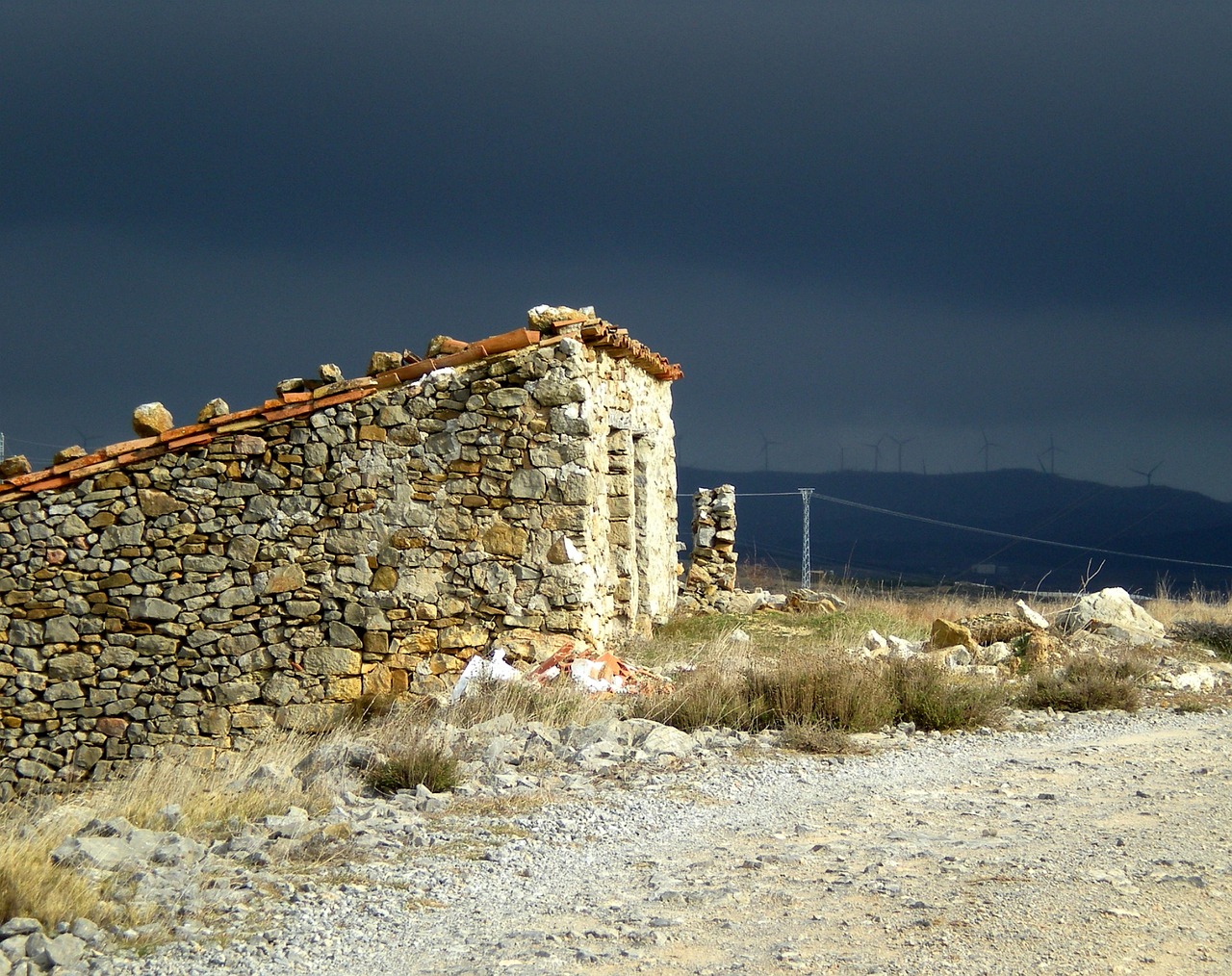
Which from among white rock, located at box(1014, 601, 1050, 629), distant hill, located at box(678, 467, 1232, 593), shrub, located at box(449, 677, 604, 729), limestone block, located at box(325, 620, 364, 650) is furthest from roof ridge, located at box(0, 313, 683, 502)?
distant hill, located at box(678, 467, 1232, 593)

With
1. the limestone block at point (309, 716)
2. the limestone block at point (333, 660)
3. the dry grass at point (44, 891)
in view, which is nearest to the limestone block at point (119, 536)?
the limestone block at point (333, 660)

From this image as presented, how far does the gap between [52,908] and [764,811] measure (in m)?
3.20

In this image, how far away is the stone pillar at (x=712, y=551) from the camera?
59.7 ft

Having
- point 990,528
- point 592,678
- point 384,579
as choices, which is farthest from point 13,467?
point 990,528

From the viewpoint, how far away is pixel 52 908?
414 cm

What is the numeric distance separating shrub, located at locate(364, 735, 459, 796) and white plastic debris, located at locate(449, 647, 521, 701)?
261 centimetres

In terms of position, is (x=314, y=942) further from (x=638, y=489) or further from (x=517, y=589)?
(x=638, y=489)

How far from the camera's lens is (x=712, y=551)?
18500 mm

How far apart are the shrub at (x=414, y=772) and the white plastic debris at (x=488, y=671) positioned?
2.61m

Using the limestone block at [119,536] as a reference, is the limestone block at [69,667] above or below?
below

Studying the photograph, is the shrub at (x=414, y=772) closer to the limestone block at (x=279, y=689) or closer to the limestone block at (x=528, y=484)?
the limestone block at (x=528, y=484)

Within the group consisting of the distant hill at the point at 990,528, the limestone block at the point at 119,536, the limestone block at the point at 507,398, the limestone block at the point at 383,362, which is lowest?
the distant hill at the point at 990,528

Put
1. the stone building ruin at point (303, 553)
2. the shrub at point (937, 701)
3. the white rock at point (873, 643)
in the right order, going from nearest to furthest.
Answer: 1. the shrub at point (937, 701)
2. the stone building ruin at point (303, 553)
3. the white rock at point (873, 643)

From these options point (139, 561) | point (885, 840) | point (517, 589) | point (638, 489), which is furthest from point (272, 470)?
point (885, 840)
